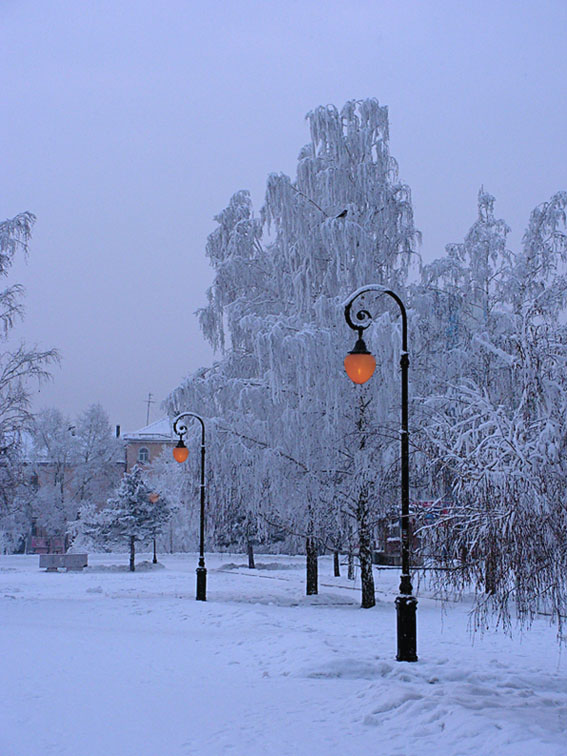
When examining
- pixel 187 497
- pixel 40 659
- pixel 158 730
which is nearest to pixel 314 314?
pixel 187 497

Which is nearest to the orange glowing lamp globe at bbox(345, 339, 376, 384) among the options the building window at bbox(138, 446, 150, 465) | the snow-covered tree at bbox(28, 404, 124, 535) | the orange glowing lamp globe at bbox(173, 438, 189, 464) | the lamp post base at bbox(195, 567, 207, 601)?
the orange glowing lamp globe at bbox(173, 438, 189, 464)

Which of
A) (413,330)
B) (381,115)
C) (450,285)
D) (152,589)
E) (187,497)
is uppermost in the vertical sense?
(381,115)

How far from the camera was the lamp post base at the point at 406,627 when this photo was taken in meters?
11.0

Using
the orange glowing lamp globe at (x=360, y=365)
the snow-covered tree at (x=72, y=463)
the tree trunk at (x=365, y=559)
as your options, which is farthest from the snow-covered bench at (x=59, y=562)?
the orange glowing lamp globe at (x=360, y=365)

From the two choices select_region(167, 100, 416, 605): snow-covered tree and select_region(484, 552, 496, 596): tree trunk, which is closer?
select_region(484, 552, 496, 596): tree trunk

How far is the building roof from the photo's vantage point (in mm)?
82562

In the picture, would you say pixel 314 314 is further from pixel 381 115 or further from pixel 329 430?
pixel 381 115

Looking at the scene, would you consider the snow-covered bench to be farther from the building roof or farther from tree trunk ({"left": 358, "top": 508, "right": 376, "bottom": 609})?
the building roof

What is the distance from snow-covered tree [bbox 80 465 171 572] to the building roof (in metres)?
35.1

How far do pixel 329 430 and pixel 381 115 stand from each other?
8.73 meters

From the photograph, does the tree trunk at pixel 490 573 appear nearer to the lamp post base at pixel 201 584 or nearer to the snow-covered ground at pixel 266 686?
the snow-covered ground at pixel 266 686

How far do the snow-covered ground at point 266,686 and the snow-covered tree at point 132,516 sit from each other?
26774mm

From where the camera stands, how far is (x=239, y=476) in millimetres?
21469

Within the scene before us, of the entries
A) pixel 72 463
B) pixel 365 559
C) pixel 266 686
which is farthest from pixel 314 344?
pixel 72 463
